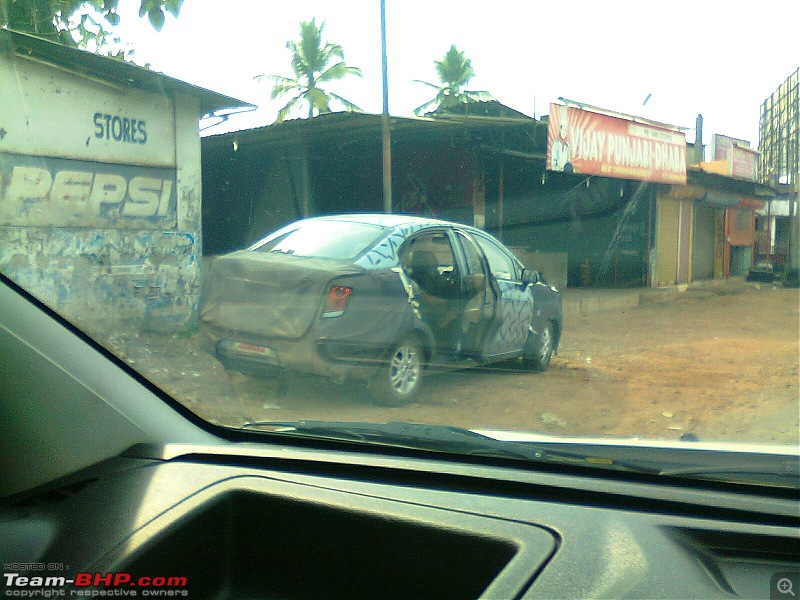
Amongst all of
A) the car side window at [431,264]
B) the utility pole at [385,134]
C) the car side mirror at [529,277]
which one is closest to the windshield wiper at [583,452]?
the utility pole at [385,134]

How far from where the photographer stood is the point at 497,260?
6145 millimetres

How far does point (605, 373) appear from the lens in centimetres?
635

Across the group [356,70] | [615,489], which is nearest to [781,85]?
[356,70]

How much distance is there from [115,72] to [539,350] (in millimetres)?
4059

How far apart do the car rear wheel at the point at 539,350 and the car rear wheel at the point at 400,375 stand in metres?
1.37

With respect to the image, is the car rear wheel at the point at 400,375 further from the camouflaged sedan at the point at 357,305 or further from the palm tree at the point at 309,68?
the palm tree at the point at 309,68

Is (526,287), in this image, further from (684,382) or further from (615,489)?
(615,489)

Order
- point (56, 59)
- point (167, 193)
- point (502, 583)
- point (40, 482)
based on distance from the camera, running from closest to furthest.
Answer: point (502, 583), point (40, 482), point (56, 59), point (167, 193)

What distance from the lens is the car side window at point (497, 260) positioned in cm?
600

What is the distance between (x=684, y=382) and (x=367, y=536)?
194 inches

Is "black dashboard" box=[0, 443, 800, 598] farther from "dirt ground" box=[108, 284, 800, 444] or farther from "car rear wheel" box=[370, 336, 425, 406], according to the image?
"car rear wheel" box=[370, 336, 425, 406]

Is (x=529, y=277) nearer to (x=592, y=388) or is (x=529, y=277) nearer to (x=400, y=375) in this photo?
(x=592, y=388)

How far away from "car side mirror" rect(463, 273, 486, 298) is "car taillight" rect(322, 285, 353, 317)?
107 cm

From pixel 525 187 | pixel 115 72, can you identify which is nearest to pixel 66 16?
pixel 115 72
